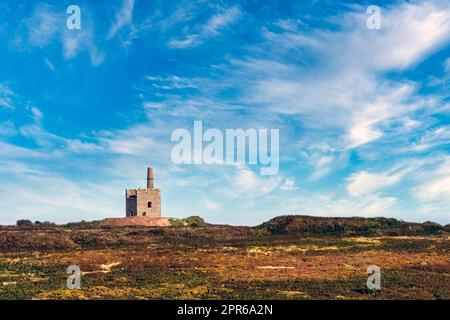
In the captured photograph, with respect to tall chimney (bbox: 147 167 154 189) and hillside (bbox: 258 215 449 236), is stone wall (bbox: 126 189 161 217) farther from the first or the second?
hillside (bbox: 258 215 449 236)

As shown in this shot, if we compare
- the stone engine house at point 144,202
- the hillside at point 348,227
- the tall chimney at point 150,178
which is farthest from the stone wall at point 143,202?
the hillside at point 348,227

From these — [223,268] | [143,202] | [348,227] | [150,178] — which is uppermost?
[150,178]

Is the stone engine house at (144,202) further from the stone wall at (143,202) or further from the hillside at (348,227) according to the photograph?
the hillside at (348,227)

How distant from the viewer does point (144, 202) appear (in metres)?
97.2

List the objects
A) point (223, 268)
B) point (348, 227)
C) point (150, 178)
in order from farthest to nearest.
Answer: point (150, 178) → point (348, 227) → point (223, 268)

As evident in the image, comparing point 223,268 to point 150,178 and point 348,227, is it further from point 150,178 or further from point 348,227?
point 150,178

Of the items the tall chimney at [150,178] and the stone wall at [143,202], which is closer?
the stone wall at [143,202]

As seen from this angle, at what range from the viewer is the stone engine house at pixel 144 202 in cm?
9669

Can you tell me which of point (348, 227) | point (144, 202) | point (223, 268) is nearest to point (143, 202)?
point (144, 202)

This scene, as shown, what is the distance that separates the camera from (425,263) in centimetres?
3612

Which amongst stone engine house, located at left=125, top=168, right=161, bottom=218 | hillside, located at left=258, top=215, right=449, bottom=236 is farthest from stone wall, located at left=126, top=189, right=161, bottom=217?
hillside, located at left=258, top=215, right=449, bottom=236

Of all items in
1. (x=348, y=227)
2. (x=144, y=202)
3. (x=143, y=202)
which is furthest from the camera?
(x=144, y=202)
